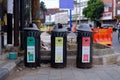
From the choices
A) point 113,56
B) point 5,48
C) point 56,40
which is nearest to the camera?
point 56,40

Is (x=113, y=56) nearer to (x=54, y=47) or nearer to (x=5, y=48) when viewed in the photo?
(x=54, y=47)

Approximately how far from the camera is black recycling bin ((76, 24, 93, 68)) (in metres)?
10.7

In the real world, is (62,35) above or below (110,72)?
above

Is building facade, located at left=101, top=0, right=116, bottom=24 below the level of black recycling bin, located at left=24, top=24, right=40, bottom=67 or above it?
above

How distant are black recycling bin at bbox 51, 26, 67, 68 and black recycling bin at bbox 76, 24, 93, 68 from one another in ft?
1.67

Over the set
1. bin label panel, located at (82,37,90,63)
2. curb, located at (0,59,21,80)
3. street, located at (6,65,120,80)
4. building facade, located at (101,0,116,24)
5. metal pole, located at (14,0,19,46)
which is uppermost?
building facade, located at (101,0,116,24)

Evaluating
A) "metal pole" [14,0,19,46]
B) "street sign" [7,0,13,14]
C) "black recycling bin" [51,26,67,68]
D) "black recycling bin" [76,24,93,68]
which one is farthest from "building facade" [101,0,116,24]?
"black recycling bin" [51,26,67,68]

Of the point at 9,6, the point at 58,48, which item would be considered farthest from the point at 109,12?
the point at 58,48

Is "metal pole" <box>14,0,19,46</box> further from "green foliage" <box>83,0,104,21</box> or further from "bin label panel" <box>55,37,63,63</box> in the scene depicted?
"green foliage" <box>83,0,104,21</box>

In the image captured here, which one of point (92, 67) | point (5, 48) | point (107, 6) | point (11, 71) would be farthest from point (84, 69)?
point (107, 6)

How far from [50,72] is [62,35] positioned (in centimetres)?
136

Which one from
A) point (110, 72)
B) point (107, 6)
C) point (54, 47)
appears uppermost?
point (107, 6)

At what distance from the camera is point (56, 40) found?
10641 mm

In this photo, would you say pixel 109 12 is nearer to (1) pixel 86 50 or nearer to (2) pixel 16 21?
(2) pixel 16 21
